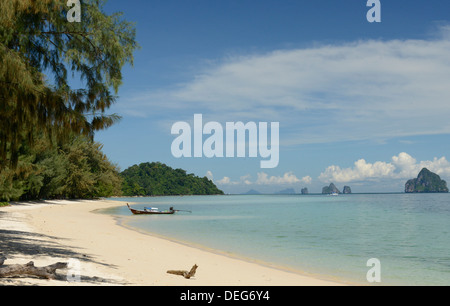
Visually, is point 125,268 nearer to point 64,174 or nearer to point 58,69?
point 58,69

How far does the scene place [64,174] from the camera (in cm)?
6050

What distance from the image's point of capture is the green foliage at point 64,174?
141 ft

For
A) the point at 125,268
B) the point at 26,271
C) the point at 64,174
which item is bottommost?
the point at 125,268

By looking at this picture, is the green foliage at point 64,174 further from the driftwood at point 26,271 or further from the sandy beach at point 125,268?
the driftwood at point 26,271

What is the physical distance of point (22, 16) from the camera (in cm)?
930

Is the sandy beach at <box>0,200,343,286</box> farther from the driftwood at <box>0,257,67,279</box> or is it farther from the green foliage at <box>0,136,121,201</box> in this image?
the green foliage at <box>0,136,121,201</box>

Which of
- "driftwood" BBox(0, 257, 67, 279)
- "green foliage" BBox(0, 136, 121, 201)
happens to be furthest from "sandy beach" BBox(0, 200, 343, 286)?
"green foliage" BBox(0, 136, 121, 201)

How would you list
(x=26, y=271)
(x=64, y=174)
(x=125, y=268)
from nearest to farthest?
(x=26, y=271), (x=125, y=268), (x=64, y=174)

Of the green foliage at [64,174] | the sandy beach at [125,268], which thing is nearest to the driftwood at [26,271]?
the sandy beach at [125,268]

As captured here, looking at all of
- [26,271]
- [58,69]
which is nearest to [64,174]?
[58,69]

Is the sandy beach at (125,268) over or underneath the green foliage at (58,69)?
underneath

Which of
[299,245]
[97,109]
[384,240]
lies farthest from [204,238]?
[97,109]

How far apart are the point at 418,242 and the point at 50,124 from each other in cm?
2569
